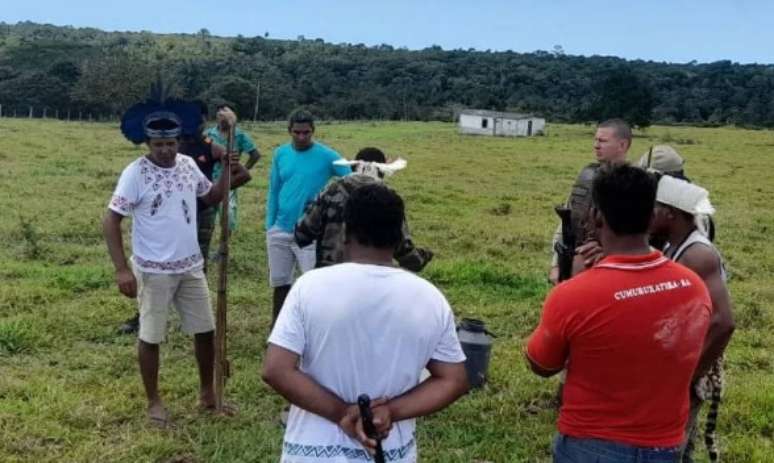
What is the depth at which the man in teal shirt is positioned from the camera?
19.5 feet

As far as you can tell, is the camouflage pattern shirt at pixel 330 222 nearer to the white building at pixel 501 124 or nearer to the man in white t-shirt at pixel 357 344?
the man in white t-shirt at pixel 357 344

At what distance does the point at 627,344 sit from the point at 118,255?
2.98 meters

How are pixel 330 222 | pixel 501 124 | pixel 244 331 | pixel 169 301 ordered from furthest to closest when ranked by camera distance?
1. pixel 501 124
2. pixel 244 331
3. pixel 169 301
4. pixel 330 222

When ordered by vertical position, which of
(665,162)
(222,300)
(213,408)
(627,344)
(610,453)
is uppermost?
(665,162)

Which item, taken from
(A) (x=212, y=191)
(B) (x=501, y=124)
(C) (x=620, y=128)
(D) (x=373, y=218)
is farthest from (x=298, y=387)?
(B) (x=501, y=124)

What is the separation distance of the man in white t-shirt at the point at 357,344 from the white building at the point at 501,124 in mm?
50720

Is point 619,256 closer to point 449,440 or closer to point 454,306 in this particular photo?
point 449,440

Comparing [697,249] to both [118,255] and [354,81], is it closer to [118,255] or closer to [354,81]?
[118,255]

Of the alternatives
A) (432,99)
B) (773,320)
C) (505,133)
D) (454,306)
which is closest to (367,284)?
(454,306)

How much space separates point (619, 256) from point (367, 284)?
0.80 meters

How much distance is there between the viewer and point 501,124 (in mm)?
55500

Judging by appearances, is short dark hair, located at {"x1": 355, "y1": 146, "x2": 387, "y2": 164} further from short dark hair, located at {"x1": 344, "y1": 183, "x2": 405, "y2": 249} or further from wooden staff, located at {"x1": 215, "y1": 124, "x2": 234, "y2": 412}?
short dark hair, located at {"x1": 344, "y1": 183, "x2": 405, "y2": 249}

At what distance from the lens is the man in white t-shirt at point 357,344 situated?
2.46 m

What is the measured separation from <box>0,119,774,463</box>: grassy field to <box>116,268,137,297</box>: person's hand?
853 millimetres
